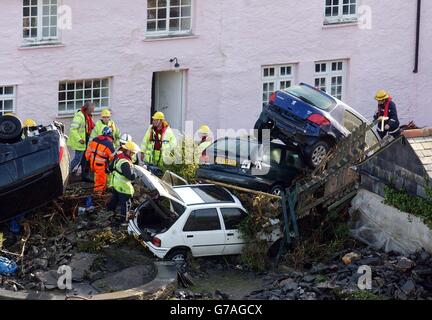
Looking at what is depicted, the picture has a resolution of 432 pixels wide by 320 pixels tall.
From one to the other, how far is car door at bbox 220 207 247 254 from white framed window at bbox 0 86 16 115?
6392 mm

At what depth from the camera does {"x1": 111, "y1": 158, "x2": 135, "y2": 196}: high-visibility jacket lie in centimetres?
3359

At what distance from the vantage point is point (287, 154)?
34969mm

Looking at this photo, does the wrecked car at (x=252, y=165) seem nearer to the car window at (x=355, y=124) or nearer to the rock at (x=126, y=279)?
the car window at (x=355, y=124)

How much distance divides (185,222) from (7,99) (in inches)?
251

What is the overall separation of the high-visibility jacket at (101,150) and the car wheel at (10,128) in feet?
5.27

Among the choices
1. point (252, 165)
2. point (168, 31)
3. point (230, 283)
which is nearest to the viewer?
point (230, 283)

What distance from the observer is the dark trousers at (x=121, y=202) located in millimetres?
34062

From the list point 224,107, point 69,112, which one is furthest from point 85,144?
point 224,107

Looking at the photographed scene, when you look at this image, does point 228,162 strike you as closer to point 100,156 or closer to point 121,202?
point 121,202

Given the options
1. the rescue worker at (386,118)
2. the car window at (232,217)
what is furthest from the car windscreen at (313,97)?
the car window at (232,217)

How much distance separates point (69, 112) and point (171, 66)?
2.60 m

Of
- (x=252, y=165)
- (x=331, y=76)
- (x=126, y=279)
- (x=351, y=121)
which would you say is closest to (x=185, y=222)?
(x=126, y=279)

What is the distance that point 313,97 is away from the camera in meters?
35.4
